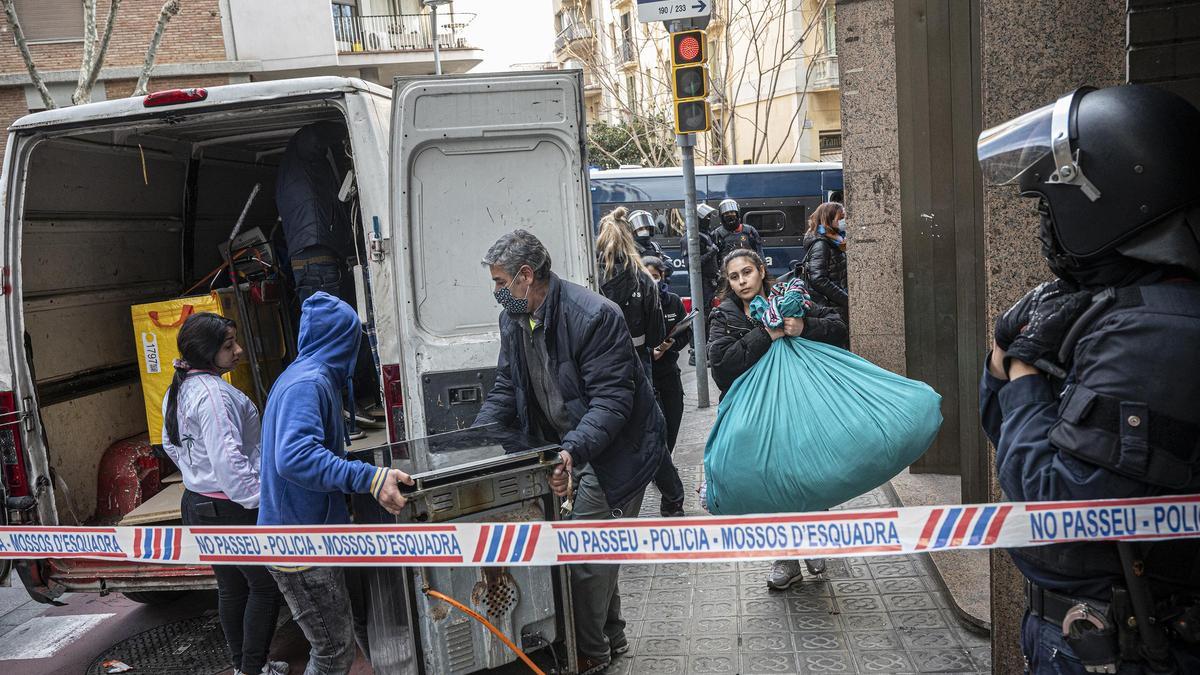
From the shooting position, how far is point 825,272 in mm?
7297

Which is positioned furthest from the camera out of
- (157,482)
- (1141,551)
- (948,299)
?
(948,299)

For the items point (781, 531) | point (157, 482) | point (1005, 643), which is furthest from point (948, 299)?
point (157, 482)

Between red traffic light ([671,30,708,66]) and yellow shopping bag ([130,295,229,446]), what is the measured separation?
15.3ft

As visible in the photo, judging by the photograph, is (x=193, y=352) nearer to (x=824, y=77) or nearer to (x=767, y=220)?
(x=767, y=220)

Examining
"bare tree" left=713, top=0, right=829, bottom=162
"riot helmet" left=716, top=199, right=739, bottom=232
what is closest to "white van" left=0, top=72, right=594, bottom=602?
"riot helmet" left=716, top=199, right=739, bottom=232

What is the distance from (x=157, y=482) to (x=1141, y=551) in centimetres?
513

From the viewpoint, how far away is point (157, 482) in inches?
220

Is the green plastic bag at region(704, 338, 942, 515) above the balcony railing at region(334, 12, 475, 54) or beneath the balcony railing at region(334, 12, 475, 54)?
beneath

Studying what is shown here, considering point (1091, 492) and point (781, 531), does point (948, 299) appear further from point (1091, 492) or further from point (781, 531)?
point (1091, 492)

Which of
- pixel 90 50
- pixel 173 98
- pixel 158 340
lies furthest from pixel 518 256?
pixel 90 50

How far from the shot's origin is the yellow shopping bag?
5680 millimetres

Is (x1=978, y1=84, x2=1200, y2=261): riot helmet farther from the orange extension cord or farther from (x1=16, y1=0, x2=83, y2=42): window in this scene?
(x1=16, y1=0, x2=83, y2=42): window

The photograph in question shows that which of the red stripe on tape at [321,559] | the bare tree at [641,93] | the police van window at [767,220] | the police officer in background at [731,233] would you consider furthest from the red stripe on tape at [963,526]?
the bare tree at [641,93]

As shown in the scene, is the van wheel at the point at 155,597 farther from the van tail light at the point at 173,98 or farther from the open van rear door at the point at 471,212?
the van tail light at the point at 173,98
